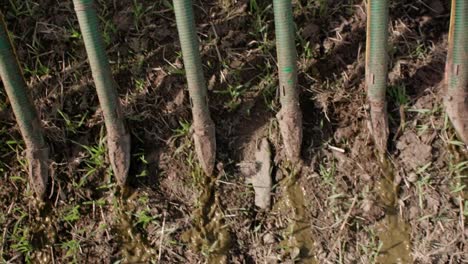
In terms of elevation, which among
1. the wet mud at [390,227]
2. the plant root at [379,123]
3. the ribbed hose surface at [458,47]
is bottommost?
the wet mud at [390,227]

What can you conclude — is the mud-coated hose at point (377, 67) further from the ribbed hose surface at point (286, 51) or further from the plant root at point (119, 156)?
the plant root at point (119, 156)

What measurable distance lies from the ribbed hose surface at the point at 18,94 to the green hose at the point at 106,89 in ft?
1.02

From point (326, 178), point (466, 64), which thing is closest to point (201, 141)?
point (326, 178)

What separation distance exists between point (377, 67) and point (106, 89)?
1.13m

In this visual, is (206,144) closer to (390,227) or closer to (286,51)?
(286,51)

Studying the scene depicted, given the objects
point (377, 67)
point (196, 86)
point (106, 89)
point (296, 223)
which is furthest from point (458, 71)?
point (106, 89)

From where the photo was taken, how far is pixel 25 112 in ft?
9.55

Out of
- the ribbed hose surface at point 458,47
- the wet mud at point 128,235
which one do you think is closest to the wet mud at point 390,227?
the ribbed hose surface at point 458,47

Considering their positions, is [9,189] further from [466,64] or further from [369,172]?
[466,64]

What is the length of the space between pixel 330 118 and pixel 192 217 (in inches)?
28.9

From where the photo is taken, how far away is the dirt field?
9.41 feet

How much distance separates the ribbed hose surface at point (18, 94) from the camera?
2812mm

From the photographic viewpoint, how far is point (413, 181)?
2.89 meters

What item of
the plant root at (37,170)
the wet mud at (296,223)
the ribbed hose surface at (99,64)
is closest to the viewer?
the ribbed hose surface at (99,64)
